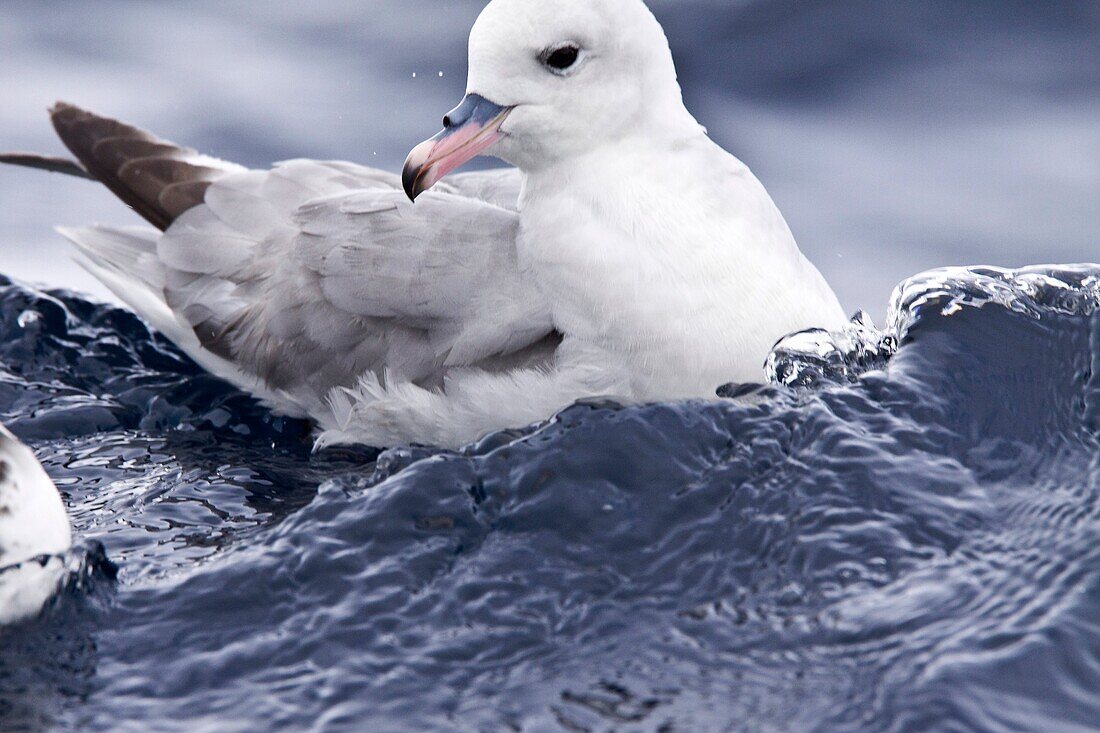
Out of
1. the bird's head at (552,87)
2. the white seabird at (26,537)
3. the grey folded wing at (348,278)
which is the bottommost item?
the white seabird at (26,537)

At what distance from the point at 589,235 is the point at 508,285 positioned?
1.05 feet

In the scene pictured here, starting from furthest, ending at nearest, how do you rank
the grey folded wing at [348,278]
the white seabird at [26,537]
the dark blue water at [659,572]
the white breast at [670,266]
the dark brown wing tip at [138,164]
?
the dark brown wing tip at [138,164] → the grey folded wing at [348,278] → the white breast at [670,266] → the white seabird at [26,537] → the dark blue water at [659,572]

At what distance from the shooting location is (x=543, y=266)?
4.99 meters

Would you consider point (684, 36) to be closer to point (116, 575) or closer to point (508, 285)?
point (508, 285)

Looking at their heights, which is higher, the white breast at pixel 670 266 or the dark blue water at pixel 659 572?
the white breast at pixel 670 266

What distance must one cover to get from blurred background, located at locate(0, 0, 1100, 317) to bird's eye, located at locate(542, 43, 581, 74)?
294cm

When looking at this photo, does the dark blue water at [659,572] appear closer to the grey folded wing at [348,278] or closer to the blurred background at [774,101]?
the grey folded wing at [348,278]

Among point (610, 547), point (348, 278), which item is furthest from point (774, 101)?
point (610, 547)

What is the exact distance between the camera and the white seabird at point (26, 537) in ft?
12.3

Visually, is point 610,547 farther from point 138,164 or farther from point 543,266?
point 138,164

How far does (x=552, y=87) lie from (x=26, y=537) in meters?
2.20

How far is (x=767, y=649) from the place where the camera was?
3.51m

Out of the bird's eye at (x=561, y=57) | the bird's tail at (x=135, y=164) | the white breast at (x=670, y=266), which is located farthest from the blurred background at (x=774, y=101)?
the bird's eye at (x=561, y=57)

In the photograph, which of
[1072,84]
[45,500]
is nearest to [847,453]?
[45,500]
